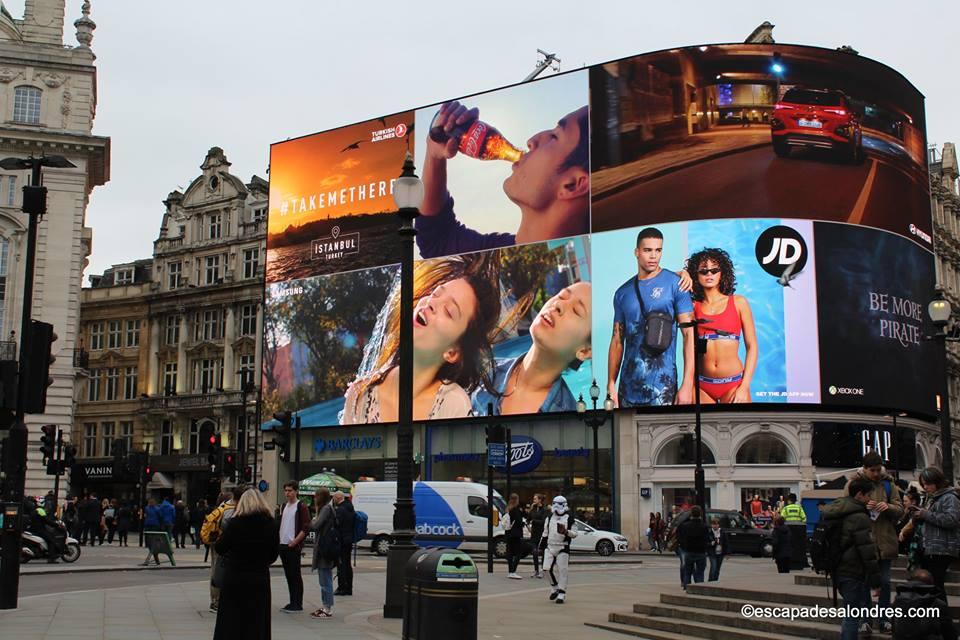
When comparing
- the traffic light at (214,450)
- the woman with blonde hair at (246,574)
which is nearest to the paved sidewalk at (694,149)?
the traffic light at (214,450)

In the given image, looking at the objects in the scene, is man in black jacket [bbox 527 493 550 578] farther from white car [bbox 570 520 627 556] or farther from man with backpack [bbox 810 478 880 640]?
man with backpack [bbox 810 478 880 640]

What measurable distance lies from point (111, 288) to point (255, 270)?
12733mm

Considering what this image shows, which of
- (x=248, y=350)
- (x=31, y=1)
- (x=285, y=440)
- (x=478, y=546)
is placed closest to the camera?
(x=285, y=440)

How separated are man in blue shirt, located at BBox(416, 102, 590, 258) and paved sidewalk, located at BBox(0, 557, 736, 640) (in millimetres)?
31206

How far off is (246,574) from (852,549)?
231 inches

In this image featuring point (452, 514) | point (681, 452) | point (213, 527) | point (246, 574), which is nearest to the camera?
point (246, 574)

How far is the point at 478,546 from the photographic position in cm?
3988

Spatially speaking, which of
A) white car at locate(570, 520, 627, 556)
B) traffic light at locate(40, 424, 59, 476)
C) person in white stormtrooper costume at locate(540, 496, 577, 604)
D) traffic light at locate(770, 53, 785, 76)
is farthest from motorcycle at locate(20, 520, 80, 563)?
traffic light at locate(770, 53, 785, 76)

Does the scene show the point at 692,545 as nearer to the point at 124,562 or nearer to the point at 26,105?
the point at 124,562

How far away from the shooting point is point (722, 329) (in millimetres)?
48219

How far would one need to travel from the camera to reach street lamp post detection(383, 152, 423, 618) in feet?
48.8

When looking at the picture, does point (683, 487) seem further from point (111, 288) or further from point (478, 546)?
point (111, 288)

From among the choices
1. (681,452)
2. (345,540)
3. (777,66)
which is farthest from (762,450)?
(345,540)

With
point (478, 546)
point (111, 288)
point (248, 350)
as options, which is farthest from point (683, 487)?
point (111, 288)
